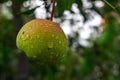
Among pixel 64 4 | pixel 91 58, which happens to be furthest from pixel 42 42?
pixel 91 58

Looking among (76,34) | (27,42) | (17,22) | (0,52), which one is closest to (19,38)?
(27,42)

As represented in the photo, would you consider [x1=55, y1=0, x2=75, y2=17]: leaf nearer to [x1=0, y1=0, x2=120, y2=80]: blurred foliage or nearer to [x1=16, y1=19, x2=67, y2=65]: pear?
[x1=16, y1=19, x2=67, y2=65]: pear

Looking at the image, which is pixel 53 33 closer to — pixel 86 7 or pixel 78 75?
A: pixel 86 7

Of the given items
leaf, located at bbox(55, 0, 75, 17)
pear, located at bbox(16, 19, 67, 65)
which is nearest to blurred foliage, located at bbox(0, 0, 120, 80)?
leaf, located at bbox(55, 0, 75, 17)

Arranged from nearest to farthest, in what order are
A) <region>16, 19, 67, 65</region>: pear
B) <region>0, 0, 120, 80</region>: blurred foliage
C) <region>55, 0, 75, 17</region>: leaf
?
<region>16, 19, 67, 65</region>: pear < <region>55, 0, 75, 17</region>: leaf < <region>0, 0, 120, 80</region>: blurred foliage

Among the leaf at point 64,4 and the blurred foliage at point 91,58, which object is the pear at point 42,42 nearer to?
the leaf at point 64,4

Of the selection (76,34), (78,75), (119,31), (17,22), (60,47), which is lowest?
(78,75)

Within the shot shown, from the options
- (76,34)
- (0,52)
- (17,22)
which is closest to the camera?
(17,22)

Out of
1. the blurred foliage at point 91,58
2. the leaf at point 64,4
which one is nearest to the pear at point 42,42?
the leaf at point 64,4

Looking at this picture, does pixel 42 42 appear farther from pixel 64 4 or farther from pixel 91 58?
pixel 91 58
